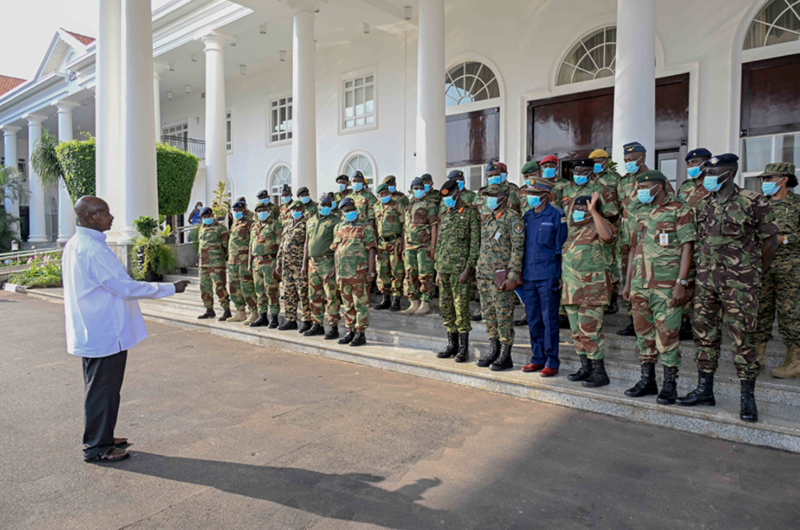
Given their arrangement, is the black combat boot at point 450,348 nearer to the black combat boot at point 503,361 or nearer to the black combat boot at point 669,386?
the black combat boot at point 503,361

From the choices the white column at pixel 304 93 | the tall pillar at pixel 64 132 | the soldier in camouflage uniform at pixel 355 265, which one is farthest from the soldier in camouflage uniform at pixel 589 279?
the tall pillar at pixel 64 132

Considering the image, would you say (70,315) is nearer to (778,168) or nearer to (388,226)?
(388,226)

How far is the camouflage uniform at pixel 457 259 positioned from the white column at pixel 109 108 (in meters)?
10.8

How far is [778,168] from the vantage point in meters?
4.45

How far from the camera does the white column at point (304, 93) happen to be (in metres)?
12.1

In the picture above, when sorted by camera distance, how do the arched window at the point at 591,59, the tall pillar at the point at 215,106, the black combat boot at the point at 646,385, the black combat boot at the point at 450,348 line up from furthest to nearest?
the tall pillar at the point at 215,106, the arched window at the point at 591,59, the black combat boot at the point at 450,348, the black combat boot at the point at 646,385

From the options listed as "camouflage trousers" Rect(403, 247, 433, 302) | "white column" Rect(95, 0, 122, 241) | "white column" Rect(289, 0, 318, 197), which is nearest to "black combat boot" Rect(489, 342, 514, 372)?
"camouflage trousers" Rect(403, 247, 433, 302)

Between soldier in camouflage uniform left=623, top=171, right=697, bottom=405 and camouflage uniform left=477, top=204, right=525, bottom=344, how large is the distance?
112cm

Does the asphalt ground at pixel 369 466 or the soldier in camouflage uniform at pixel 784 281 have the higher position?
the soldier in camouflage uniform at pixel 784 281

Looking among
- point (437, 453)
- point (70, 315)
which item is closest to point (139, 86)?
point (70, 315)

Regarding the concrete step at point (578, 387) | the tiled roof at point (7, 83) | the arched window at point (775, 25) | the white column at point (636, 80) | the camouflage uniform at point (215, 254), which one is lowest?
the concrete step at point (578, 387)

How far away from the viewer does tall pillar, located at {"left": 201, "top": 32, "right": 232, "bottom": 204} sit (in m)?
15.1

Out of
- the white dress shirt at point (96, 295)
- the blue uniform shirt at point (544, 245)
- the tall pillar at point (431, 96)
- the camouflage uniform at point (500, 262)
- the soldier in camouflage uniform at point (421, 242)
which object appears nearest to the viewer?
the white dress shirt at point (96, 295)

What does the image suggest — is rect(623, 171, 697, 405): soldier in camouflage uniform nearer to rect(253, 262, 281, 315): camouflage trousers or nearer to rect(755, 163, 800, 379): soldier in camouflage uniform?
rect(755, 163, 800, 379): soldier in camouflage uniform
